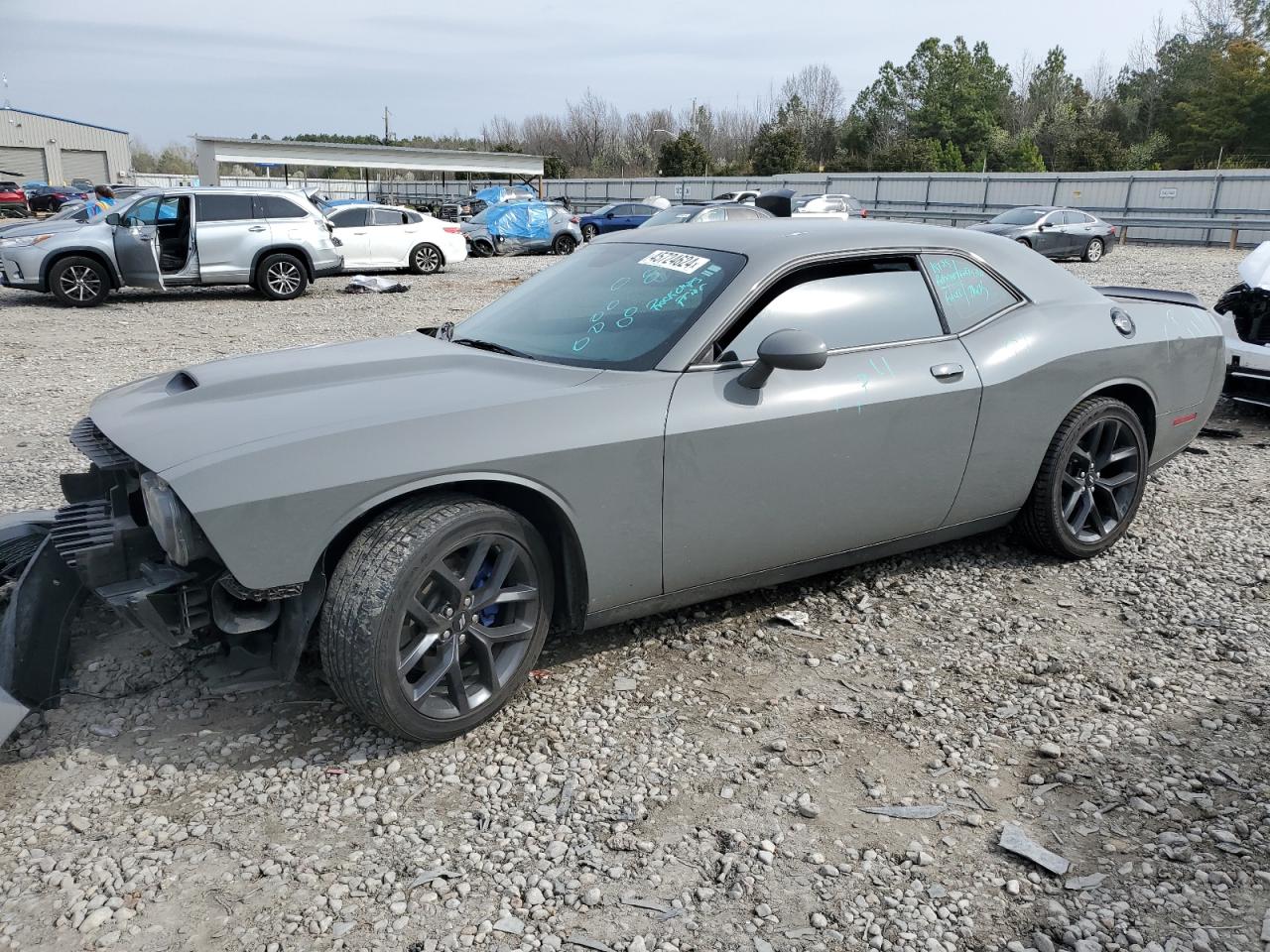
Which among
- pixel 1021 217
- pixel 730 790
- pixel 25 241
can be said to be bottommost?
pixel 730 790

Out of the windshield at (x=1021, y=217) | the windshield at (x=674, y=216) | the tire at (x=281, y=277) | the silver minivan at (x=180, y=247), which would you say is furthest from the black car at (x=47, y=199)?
the windshield at (x=1021, y=217)

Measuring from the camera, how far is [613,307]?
3723 mm

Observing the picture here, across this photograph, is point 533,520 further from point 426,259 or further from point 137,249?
point 426,259

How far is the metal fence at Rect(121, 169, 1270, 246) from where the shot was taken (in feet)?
92.0

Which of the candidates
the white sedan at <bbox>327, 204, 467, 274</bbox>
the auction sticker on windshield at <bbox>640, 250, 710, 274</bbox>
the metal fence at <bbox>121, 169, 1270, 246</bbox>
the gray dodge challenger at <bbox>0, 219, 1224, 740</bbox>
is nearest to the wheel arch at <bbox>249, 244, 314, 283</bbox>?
the white sedan at <bbox>327, 204, 467, 274</bbox>

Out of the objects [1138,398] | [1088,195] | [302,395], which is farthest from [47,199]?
[1138,398]

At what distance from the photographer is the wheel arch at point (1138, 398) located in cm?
448

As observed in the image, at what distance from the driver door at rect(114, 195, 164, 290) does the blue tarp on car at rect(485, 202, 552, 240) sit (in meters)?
11.0

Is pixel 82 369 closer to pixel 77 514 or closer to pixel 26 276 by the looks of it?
pixel 26 276

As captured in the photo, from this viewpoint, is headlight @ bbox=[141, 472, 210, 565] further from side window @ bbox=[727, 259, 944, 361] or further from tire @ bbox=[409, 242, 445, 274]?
tire @ bbox=[409, 242, 445, 274]

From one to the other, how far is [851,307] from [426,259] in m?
16.9

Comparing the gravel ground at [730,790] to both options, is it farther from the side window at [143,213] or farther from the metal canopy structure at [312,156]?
the metal canopy structure at [312,156]

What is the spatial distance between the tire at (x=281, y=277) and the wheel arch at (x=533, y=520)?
43.4 feet

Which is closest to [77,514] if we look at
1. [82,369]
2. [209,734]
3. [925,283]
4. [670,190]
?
[209,734]
